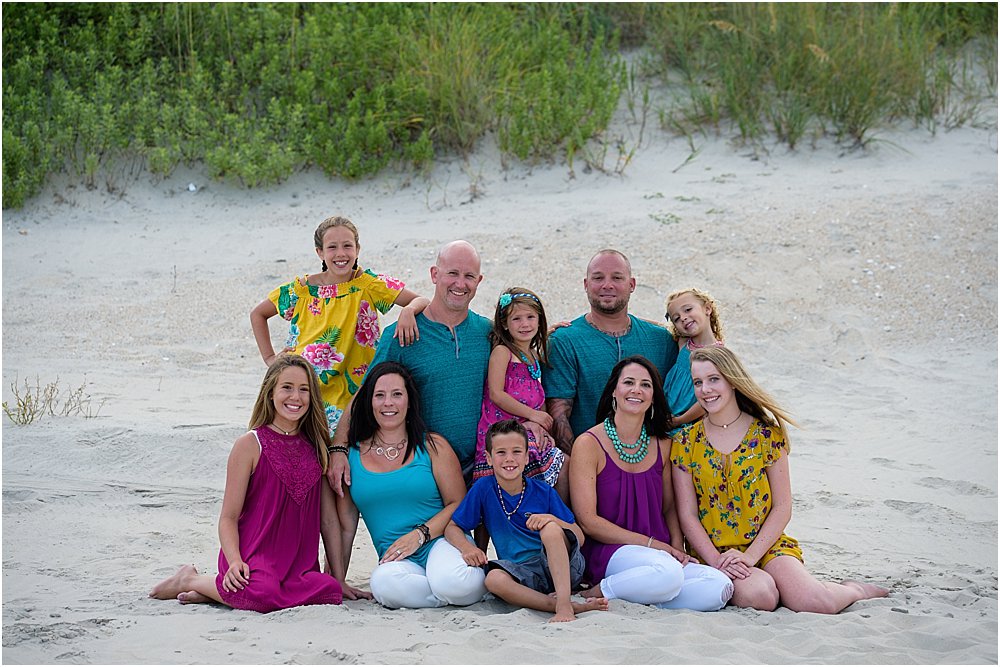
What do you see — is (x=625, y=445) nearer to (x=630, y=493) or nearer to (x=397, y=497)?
(x=630, y=493)

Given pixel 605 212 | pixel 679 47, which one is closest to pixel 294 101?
pixel 605 212

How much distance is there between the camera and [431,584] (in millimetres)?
4293

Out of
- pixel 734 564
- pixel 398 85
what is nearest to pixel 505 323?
pixel 734 564

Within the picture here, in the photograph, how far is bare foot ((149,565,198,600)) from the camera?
14.5 feet

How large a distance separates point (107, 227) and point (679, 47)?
6276 millimetres

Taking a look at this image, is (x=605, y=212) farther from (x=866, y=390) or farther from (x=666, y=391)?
(x=666, y=391)

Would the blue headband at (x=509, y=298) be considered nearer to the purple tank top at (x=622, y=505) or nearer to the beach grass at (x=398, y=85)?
the purple tank top at (x=622, y=505)

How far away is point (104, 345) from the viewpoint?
28.2 feet

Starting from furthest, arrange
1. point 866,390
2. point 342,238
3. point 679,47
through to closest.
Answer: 1. point 679,47
2. point 866,390
3. point 342,238

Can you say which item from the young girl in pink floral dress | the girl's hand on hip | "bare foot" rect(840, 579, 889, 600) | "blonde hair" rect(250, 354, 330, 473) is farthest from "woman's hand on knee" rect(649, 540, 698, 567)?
the girl's hand on hip

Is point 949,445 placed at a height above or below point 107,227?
below

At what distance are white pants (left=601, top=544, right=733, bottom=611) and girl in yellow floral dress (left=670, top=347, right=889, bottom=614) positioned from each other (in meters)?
0.13

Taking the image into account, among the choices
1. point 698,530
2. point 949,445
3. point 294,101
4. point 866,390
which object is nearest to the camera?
point 698,530

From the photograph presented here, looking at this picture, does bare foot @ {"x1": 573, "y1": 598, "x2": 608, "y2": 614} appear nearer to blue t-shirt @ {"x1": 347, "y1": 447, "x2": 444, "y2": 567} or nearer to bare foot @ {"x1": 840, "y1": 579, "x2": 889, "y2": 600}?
blue t-shirt @ {"x1": 347, "y1": 447, "x2": 444, "y2": 567}
